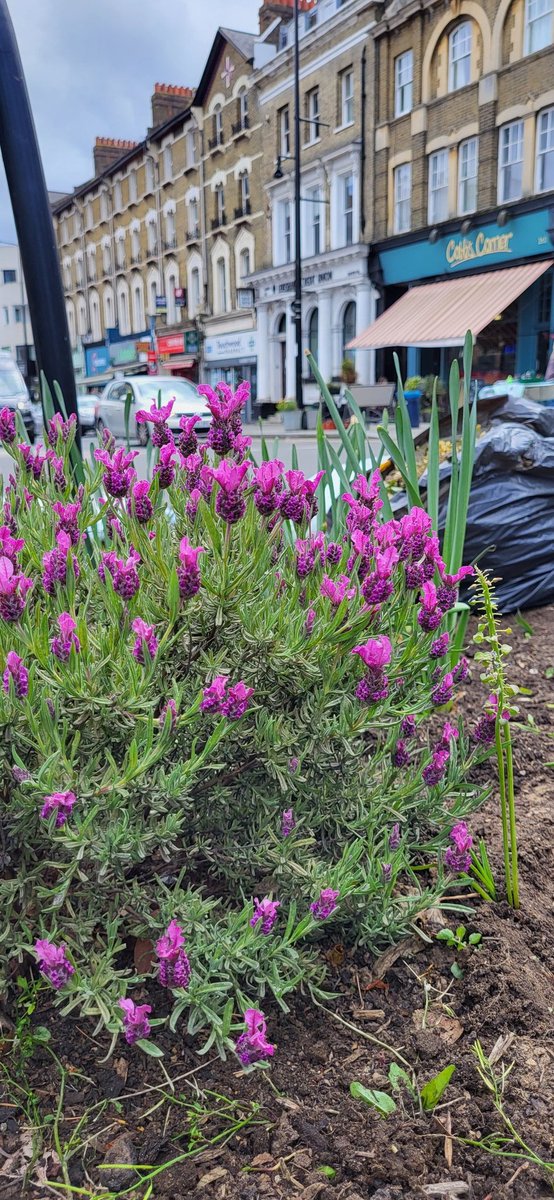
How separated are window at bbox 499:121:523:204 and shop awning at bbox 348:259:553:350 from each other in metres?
1.60

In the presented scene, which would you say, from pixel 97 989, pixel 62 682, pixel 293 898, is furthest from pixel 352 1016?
pixel 62 682

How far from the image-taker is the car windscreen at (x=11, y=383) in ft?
59.8

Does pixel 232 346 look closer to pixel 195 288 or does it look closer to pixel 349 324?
pixel 195 288

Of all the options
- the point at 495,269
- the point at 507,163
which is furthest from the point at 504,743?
the point at 507,163

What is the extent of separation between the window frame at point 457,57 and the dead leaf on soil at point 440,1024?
22.7 meters

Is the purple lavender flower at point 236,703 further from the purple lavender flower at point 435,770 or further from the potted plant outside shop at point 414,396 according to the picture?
the potted plant outside shop at point 414,396

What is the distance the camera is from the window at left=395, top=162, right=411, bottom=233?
73.7ft

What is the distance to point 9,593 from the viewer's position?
49.5 inches

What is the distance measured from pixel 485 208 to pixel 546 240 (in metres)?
2.21

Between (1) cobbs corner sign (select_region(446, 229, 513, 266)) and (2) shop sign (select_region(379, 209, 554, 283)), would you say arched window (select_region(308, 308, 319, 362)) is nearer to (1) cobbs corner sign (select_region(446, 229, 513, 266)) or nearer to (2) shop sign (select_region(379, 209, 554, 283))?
(2) shop sign (select_region(379, 209, 554, 283))

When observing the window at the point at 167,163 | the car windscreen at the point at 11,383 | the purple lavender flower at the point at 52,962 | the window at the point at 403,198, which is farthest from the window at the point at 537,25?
the window at the point at 167,163

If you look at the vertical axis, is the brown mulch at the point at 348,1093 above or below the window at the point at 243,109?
below

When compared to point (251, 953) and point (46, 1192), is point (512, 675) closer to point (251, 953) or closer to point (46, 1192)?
point (251, 953)

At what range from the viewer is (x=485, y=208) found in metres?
19.6
